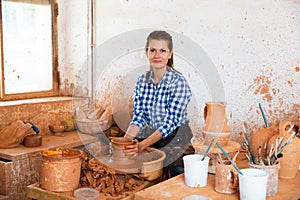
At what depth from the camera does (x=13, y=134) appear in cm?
305

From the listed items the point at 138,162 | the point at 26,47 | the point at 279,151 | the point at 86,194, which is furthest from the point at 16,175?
the point at 279,151

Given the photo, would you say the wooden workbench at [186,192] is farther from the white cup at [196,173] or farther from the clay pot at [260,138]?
the clay pot at [260,138]

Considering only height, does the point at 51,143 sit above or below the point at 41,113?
below

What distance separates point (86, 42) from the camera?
3855mm

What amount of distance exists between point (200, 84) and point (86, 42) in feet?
4.36

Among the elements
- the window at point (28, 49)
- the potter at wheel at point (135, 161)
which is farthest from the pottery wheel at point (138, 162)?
the window at point (28, 49)

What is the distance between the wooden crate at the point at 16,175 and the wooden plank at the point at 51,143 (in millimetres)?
42

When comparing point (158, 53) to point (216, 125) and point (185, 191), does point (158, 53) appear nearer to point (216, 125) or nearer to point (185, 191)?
point (216, 125)

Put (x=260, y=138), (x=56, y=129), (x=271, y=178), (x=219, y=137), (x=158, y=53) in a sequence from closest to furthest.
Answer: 1. (x=271, y=178)
2. (x=260, y=138)
3. (x=219, y=137)
4. (x=158, y=53)
5. (x=56, y=129)

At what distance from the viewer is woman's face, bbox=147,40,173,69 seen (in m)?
2.71

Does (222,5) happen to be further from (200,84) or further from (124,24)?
(124,24)

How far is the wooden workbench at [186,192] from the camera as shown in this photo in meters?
1.67

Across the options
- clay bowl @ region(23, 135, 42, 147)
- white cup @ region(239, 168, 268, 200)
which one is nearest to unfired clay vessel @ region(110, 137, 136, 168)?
white cup @ region(239, 168, 268, 200)

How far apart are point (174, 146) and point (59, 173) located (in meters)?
0.91
